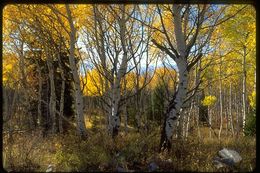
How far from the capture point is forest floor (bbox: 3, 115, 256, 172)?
527 cm

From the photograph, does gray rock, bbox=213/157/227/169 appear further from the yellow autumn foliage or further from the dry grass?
the yellow autumn foliage

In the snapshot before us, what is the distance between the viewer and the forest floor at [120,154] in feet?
17.3

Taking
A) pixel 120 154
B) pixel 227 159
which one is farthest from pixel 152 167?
pixel 227 159

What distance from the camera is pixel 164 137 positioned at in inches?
250

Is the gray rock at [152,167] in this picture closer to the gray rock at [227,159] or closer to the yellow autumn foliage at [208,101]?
the gray rock at [227,159]

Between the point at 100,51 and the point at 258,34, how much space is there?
23.6ft

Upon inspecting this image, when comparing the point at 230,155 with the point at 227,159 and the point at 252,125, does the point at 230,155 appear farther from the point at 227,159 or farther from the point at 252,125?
the point at 252,125

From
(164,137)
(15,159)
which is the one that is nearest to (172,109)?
(164,137)

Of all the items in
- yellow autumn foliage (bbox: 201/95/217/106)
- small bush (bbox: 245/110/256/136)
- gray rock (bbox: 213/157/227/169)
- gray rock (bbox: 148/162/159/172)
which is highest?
yellow autumn foliage (bbox: 201/95/217/106)

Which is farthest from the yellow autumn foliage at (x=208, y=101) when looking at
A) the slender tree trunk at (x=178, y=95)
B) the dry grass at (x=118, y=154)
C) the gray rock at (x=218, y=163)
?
the gray rock at (x=218, y=163)

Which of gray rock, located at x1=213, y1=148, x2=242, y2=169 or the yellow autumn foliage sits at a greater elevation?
the yellow autumn foliage

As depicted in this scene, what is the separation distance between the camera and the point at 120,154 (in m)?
5.93

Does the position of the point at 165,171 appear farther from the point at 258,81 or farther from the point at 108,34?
the point at 108,34

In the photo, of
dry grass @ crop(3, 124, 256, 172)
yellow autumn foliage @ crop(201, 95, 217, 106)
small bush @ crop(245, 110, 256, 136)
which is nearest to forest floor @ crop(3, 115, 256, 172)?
dry grass @ crop(3, 124, 256, 172)
